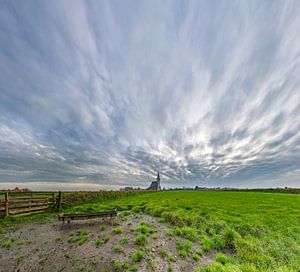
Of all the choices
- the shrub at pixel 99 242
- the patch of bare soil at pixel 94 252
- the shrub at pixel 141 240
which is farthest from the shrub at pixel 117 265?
the shrub at pixel 99 242

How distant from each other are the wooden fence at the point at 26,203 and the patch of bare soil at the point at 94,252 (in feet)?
15.5

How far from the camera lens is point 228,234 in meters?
7.38

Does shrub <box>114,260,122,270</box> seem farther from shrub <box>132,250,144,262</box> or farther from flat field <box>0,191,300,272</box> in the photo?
shrub <box>132,250,144,262</box>

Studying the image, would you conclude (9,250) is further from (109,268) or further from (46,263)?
(109,268)

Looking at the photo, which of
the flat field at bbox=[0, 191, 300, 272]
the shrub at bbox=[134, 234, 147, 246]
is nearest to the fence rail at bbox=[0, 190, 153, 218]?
the flat field at bbox=[0, 191, 300, 272]

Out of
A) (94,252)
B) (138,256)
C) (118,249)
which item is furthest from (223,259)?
(94,252)

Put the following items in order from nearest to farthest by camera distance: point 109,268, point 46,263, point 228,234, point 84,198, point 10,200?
1. point 109,268
2. point 46,263
3. point 228,234
4. point 10,200
5. point 84,198

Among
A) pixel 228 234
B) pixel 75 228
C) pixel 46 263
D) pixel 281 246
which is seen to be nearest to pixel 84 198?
pixel 75 228

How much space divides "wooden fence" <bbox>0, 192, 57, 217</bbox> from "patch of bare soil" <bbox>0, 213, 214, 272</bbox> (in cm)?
473

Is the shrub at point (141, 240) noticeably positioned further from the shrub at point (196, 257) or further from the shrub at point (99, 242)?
the shrub at point (196, 257)

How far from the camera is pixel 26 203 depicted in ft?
44.3

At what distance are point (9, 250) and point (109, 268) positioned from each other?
4.72m

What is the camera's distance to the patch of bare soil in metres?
5.15

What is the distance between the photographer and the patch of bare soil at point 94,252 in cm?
515
